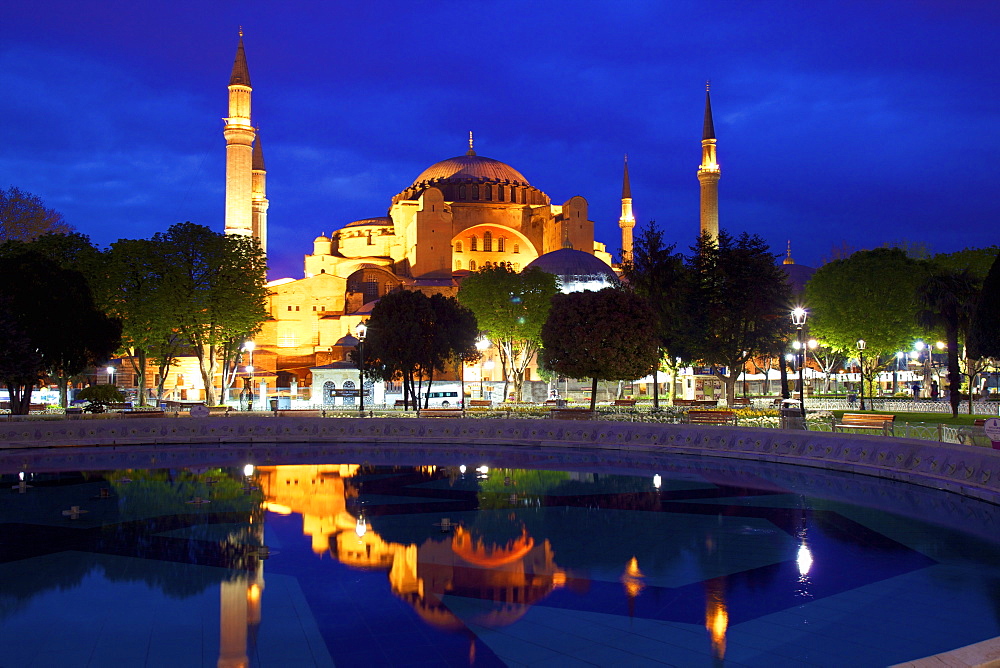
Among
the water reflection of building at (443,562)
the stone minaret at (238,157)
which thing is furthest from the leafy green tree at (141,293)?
the water reflection of building at (443,562)

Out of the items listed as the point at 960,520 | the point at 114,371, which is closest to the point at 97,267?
the point at 114,371

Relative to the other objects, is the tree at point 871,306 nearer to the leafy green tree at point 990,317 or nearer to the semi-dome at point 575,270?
the leafy green tree at point 990,317


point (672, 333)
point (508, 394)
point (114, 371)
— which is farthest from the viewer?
point (114, 371)

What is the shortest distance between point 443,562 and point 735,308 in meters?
21.5

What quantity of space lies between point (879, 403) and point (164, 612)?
3123 cm

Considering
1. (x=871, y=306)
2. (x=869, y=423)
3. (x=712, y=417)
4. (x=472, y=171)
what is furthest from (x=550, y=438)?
(x=472, y=171)

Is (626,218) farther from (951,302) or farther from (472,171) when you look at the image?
(951,302)

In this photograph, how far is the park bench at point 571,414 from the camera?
24.2m

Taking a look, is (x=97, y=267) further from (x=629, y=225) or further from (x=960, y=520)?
(x=629, y=225)

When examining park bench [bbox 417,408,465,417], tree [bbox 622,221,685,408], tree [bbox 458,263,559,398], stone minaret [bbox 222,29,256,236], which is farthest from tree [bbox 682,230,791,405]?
stone minaret [bbox 222,29,256,236]

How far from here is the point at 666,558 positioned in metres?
9.27

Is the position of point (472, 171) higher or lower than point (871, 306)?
higher

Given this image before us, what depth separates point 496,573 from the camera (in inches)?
340

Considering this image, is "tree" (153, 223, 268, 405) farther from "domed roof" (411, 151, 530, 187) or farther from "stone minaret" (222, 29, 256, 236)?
"domed roof" (411, 151, 530, 187)
